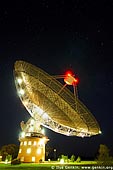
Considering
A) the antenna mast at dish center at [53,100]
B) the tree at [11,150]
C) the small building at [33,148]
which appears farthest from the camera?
the tree at [11,150]

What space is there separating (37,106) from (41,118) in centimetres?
247

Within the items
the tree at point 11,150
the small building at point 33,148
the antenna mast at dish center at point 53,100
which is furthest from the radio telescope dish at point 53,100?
the tree at point 11,150

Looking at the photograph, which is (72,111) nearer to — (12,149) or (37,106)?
(37,106)

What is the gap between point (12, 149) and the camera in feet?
232

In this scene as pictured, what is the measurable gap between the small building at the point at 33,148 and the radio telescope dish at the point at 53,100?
24.5 ft

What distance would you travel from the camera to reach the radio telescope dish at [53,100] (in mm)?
43656

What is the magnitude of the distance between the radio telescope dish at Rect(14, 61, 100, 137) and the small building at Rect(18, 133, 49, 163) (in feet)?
24.5

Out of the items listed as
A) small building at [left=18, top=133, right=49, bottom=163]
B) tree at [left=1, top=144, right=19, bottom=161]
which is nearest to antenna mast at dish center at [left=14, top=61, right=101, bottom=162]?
small building at [left=18, top=133, right=49, bottom=163]

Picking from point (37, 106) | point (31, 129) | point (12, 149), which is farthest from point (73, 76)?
point (12, 149)

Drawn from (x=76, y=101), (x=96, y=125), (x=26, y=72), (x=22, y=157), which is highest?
(x=26, y=72)

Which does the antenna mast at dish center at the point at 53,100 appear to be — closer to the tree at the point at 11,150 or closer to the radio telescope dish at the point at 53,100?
the radio telescope dish at the point at 53,100

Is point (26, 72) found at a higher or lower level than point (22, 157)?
higher

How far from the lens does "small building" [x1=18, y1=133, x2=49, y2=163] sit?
172 ft

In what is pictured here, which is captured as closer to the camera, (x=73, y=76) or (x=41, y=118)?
(x=73, y=76)
